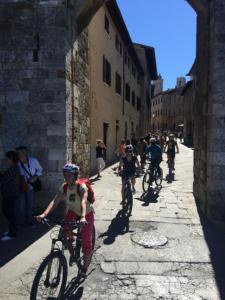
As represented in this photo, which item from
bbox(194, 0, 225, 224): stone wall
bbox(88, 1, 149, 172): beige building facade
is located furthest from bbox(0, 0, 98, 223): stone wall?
bbox(88, 1, 149, 172): beige building facade

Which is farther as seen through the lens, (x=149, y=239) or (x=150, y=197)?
(x=150, y=197)

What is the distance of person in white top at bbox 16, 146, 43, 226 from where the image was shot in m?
6.84

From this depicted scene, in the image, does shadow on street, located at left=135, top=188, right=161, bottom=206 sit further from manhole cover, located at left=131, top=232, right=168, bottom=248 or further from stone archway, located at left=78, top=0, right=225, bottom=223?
manhole cover, located at left=131, top=232, right=168, bottom=248

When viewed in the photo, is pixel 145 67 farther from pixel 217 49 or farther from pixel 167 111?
pixel 167 111

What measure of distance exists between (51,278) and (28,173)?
120 inches

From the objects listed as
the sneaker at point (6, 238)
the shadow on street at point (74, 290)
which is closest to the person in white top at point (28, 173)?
the sneaker at point (6, 238)

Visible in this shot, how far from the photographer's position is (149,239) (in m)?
6.26

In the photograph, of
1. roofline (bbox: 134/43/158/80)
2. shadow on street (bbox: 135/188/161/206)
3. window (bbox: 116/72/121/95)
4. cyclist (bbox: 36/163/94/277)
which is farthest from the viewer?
roofline (bbox: 134/43/158/80)

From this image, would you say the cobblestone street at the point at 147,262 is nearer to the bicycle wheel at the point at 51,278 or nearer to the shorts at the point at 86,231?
the bicycle wheel at the point at 51,278

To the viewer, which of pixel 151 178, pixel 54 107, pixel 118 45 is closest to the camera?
pixel 54 107

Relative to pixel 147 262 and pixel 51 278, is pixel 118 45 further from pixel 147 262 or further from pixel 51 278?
pixel 51 278

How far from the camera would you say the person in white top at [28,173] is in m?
6.84

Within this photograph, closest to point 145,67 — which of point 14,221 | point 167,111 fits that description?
point 14,221

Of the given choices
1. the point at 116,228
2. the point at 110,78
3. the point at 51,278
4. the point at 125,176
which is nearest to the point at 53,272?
the point at 51,278
